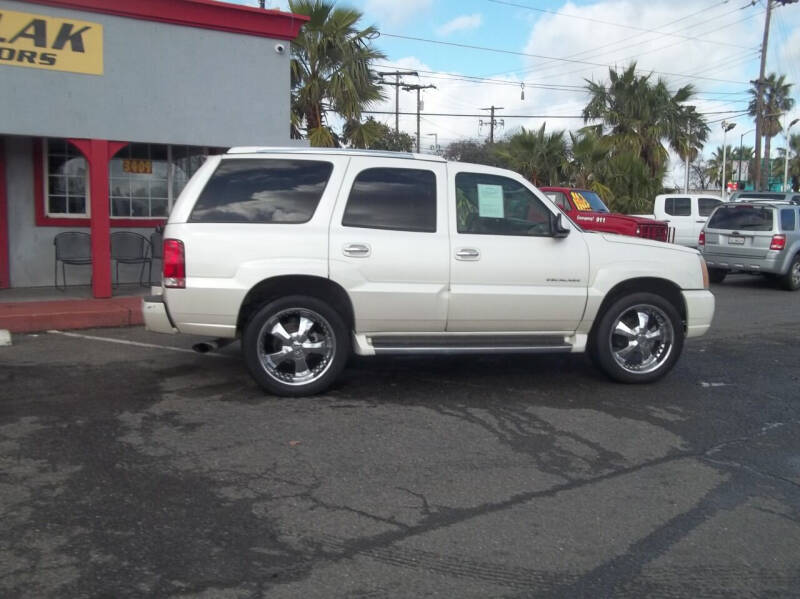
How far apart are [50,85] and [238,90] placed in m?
2.67

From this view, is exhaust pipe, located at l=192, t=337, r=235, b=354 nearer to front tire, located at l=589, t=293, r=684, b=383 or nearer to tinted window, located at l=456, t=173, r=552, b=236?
tinted window, located at l=456, t=173, r=552, b=236

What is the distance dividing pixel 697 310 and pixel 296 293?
11.9 feet

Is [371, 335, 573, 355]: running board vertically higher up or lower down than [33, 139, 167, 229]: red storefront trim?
lower down

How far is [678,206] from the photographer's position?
2267 cm

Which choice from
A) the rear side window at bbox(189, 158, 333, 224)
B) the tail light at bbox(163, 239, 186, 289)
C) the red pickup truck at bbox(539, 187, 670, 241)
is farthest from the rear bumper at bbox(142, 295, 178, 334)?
the red pickup truck at bbox(539, 187, 670, 241)

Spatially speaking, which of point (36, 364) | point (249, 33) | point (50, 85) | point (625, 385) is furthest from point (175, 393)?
point (249, 33)

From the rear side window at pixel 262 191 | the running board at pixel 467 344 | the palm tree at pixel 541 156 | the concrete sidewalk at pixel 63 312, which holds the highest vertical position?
the palm tree at pixel 541 156

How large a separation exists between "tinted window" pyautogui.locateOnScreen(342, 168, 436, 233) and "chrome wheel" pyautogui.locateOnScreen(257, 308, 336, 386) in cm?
88

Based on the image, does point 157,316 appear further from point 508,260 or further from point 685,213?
point 685,213

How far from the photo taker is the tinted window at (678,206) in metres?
22.5

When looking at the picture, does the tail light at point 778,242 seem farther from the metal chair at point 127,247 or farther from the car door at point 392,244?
the metal chair at point 127,247

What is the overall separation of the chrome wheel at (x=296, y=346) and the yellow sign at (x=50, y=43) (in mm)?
6387

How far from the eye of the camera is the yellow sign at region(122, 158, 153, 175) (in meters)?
13.1

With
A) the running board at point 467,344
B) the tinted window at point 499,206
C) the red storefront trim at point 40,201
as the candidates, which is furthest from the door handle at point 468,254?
the red storefront trim at point 40,201
